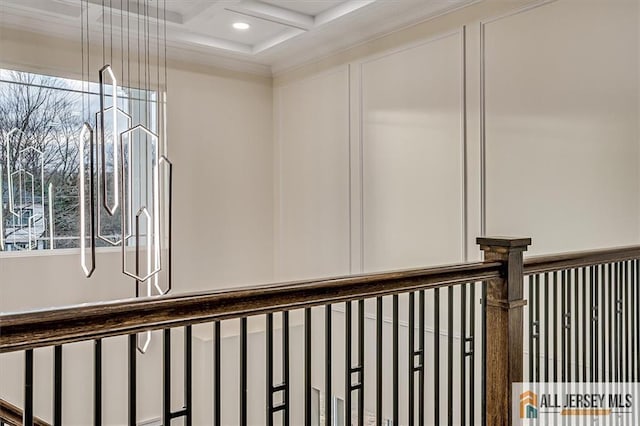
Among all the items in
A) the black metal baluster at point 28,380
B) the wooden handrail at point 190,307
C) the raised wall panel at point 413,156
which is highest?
the raised wall panel at point 413,156

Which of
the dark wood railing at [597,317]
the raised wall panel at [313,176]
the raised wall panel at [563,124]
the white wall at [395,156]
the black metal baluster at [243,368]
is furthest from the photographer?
the raised wall panel at [313,176]

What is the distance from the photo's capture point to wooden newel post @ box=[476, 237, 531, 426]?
167 cm

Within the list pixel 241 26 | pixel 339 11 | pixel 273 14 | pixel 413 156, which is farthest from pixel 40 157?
pixel 413 156

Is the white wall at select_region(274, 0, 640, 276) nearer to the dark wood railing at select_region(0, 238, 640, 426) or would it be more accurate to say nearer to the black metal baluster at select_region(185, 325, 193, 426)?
the dark wood railing at select_region(0, 238, 640, 426)

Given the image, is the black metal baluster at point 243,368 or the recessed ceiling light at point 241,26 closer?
the black metal baluster at point 243,368

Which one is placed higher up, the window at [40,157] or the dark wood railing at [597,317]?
the window at [40,157]

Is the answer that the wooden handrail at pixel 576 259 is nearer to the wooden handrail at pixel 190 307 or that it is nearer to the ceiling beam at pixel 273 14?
the wooden handrail at pixel 190 307

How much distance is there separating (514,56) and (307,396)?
8.67 feet

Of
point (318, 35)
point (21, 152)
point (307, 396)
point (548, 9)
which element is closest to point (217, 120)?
point (318, 35)

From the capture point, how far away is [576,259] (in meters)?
1.90

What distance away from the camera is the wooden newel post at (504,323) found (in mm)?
1665

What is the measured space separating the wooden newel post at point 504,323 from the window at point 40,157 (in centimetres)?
350

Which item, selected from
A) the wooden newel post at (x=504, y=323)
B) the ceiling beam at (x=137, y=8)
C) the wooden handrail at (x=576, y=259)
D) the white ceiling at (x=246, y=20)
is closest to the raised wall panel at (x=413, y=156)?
the white ceiling at (x=246, y=20)

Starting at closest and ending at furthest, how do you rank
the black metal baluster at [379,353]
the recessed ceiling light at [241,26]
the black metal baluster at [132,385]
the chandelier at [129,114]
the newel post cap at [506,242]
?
the black metal baluster at [132,385]
the black metal baluster at [379,353]
the newel post cap at [506,242]
the chandelier at [129,114]
the recessed ceiling light at [241,26]
